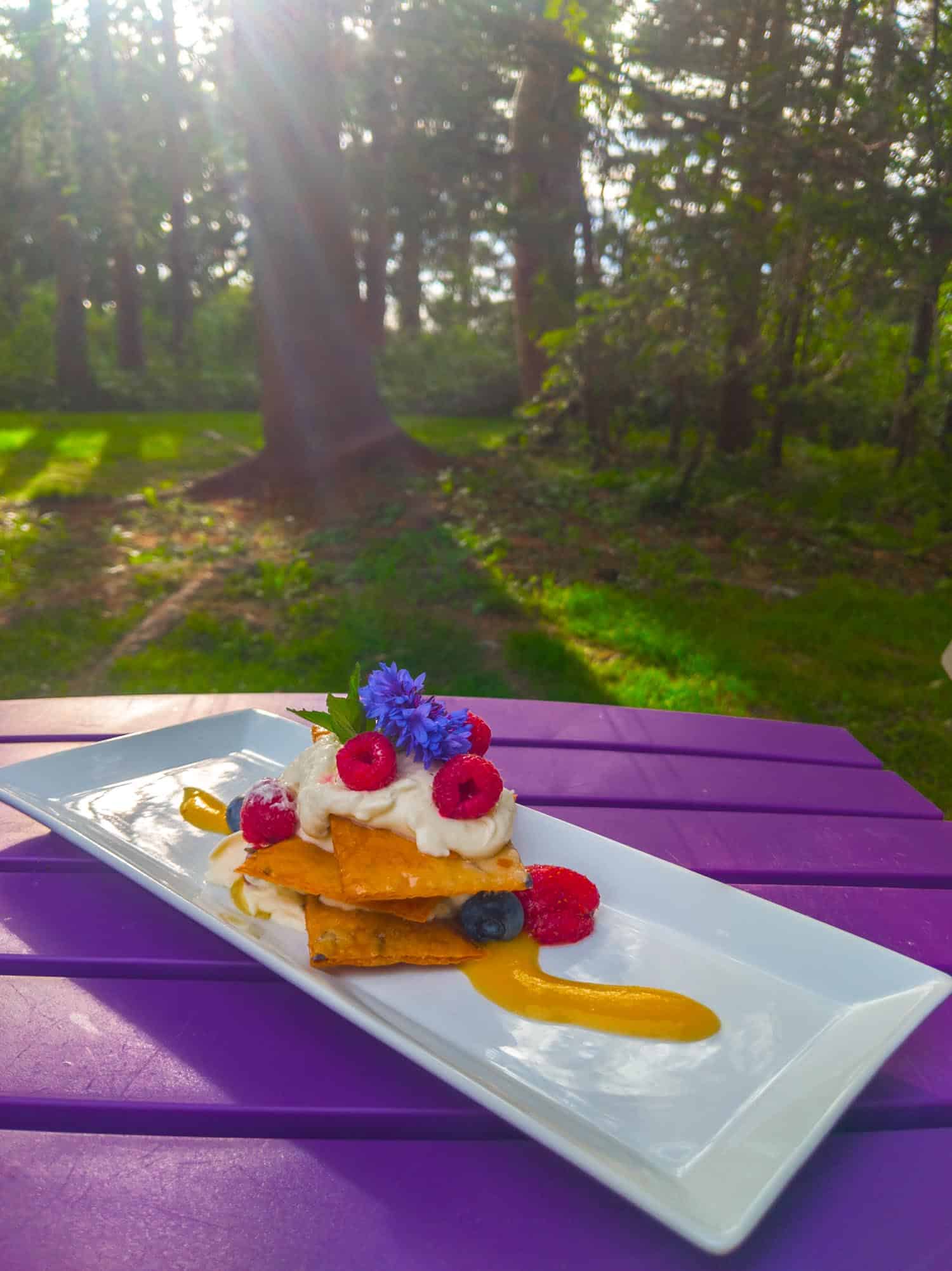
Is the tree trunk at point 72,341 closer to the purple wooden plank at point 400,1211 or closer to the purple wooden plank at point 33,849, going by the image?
the purple wooden plank at point 33,849

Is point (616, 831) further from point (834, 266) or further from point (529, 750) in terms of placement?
point (834, 266)

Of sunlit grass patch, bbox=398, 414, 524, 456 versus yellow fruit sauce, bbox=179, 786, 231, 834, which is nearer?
yellow fruit sauce, bbox=179, 786, 231, 834

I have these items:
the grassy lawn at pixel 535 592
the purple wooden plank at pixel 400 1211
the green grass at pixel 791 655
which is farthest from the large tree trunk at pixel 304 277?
the purple wooden plank at pixel 400 1211

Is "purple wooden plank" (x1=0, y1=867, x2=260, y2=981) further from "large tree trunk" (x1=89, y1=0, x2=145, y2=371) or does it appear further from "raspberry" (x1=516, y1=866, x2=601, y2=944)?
"large tree trunk" (x1=89, y1=0, x2=145, y2=371)

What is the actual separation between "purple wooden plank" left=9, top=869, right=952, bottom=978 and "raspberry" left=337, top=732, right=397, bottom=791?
33cm

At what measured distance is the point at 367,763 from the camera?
66.2 inches

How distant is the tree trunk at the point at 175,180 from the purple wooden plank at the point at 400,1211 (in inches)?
939

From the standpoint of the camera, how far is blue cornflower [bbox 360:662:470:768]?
1.64 meters

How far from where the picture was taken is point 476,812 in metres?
1.60

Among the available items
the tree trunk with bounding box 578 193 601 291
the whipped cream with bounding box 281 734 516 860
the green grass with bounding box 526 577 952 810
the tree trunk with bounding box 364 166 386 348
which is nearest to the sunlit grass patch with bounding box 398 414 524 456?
the tree trunk with bounding box 578 193 601 291

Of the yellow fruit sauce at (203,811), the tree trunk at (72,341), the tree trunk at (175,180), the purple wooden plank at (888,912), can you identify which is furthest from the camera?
the tree trunk at (175,180)

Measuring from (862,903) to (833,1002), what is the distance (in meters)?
0.36

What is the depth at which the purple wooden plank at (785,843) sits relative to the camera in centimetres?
176

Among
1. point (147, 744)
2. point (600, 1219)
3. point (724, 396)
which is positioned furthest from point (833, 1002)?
point (724, 396)
